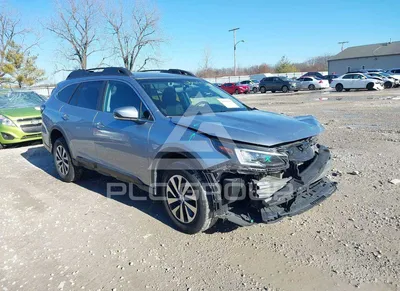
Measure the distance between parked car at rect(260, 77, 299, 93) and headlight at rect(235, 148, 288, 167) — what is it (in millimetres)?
34534

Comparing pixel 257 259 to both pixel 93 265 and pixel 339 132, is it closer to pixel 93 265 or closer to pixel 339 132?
pixel 93 265

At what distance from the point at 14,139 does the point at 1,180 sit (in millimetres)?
2864

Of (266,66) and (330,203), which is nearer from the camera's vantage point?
(330,203)

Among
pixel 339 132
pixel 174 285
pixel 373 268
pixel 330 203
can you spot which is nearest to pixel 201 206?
pixel 174 285

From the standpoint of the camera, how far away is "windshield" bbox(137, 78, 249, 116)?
4.05 m

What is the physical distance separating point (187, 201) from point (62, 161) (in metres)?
3.15

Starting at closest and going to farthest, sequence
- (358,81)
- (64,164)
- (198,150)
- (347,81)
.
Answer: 1. (198,150)
2. (64,164)
3. (358,81)
4. (347,81)

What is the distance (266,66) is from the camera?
100500mm

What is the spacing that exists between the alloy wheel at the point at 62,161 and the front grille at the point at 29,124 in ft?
11.5

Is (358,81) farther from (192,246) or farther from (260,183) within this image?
(192,246)

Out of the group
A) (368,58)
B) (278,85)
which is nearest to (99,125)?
(278,85)

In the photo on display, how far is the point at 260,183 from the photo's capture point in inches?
123

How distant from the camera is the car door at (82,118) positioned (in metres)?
4.83

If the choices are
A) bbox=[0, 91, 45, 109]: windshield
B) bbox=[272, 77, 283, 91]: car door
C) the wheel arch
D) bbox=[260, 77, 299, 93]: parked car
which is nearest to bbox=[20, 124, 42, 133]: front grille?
bbox=[0, 91, 45, 109]: windshield
